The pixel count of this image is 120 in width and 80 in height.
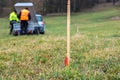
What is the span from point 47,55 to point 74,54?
713 mm

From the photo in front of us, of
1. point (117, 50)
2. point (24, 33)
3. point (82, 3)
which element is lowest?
point (82, 3)

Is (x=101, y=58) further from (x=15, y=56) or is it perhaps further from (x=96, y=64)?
(x=15, y=56)

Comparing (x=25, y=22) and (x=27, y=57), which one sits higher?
(x=27, y=57)

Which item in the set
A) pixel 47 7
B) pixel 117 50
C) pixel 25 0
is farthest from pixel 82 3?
pixel 117 50

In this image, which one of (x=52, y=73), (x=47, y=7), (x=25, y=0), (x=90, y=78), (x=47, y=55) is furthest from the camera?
(x=47, y=7)

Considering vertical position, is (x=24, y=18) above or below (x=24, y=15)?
below

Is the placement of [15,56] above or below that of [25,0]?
above

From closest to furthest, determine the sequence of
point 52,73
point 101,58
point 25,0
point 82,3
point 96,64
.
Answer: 1. point 52,73
2. point 96,64
3. point 101,58
4. point 25,0
5. point 82,3

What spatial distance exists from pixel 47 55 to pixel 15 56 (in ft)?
2.74

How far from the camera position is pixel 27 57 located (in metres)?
8.91

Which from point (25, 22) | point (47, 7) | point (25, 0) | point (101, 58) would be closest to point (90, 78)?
point (101, 58)

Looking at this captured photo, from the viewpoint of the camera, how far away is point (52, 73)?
6.93 meters

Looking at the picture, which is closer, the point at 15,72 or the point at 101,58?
the point at 15,72

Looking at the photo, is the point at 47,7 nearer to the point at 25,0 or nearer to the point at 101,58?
the point at 25,0
